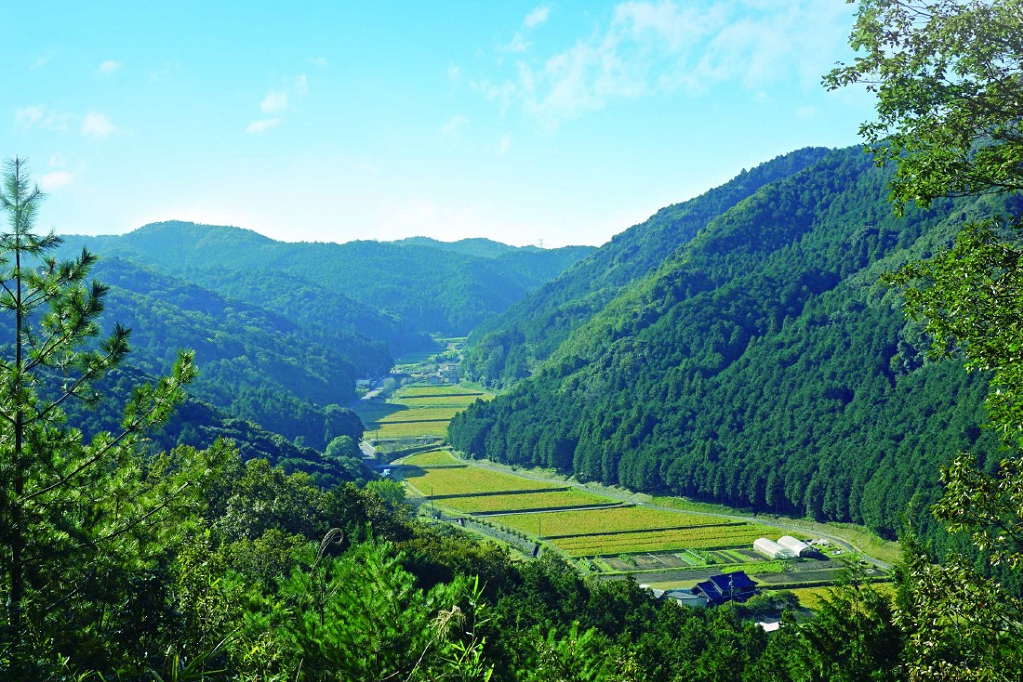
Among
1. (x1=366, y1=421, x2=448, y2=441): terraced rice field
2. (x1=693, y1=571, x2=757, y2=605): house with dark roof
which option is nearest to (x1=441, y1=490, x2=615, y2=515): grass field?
(x1=693, y1=571, x2=757, y2=605): house with dark roof

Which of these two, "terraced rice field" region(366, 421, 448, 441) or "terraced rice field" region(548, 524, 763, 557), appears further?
"terraced rice field" region(366, 421, 448, 441)

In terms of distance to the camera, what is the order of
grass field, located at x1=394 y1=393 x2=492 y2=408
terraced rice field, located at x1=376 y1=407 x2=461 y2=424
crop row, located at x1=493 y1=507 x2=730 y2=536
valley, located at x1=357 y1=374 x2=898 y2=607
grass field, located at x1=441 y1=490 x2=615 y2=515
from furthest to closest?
1. grass field, located at x1=394 y1=393 x2=492 y2=408
2. terraced rice field, located at x1=376 y1=407 x2=461 y2=424
3. grass field, located at x1=441 y1=490 x2=615 y2=515
4. crop row, located at x1=493 y1=507 x2=730 y2=536
5. valley, located at x1=357 y1=374 x2=898 y2=607

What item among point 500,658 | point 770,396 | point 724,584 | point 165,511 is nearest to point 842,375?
point 770,396

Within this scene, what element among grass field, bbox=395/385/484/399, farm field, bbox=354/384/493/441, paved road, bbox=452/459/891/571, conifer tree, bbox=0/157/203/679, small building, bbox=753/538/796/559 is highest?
conifer tree, bbox=0/157/203/679

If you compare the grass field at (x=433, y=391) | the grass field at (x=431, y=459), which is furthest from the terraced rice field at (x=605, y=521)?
the grass field at (x=433, y=391)

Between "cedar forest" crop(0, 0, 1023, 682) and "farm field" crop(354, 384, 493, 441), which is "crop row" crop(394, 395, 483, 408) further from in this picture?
"cedar forest" crop(0, 0, 1023, 682)

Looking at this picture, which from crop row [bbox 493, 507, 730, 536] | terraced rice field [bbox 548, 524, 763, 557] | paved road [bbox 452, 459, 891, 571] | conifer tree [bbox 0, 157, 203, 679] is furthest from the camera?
crop row [bbox 493, 507, 730, 536]

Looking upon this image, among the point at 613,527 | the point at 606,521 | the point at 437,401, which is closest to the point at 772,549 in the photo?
the point at 613,527
